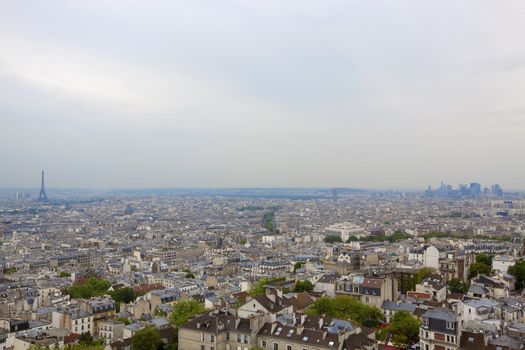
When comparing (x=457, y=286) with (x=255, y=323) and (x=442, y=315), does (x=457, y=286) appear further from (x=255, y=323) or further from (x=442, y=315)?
(x=255, y=323)

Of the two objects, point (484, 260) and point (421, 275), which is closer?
point (421, 275)

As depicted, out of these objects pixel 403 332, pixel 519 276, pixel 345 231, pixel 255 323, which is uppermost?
pixel 255 323

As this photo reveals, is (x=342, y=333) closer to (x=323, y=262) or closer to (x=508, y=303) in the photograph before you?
(x=508, y=303)

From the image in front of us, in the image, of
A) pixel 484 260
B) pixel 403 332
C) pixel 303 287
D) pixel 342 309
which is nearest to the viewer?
pixel 403 332

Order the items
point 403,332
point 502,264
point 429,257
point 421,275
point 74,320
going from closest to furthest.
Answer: point 403,332 < point 74,320 < point 421,275 < point 502,264 < point 429,257

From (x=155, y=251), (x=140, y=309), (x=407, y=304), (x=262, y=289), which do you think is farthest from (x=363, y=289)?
(x=155, y=251)

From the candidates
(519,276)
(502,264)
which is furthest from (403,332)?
(502,264)

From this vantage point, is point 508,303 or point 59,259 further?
point 59,259
